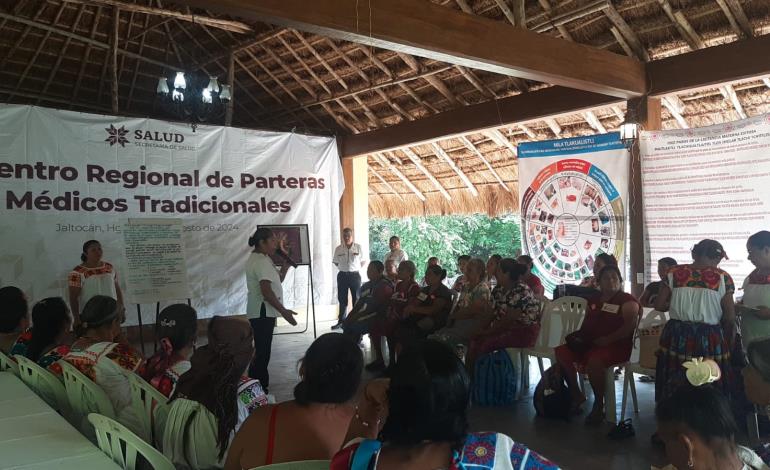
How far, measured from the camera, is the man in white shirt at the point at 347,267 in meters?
8.69

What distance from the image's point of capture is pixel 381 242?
58.4 ft

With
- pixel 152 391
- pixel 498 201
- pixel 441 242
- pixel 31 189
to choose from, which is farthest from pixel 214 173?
pixel 441 242

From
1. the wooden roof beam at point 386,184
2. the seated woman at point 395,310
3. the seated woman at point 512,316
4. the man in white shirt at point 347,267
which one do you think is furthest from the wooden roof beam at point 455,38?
the wooden roof beam at point 386,184

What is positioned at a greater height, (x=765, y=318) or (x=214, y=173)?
(x=214, y=173)

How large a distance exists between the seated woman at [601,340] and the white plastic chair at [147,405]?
2.82m

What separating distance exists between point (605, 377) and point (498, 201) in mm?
5577

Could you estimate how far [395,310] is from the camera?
5.70 metres

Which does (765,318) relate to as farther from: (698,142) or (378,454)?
(378,454)

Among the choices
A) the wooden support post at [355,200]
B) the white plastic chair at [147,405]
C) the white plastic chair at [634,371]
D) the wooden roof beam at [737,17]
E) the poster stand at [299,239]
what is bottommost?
the white plastic chair at [634,371]

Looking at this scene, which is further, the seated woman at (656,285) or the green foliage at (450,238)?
the green foliage at (450,238)

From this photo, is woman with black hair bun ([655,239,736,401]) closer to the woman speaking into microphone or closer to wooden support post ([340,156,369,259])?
the woman speaking into microphone

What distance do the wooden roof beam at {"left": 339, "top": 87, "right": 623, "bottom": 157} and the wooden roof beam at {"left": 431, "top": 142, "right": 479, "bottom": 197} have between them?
1017 mm

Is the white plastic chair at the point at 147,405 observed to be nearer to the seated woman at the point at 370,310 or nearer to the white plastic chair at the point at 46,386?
the white plastic chair at the point at 46,386

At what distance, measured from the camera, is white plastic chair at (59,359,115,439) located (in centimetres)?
221
